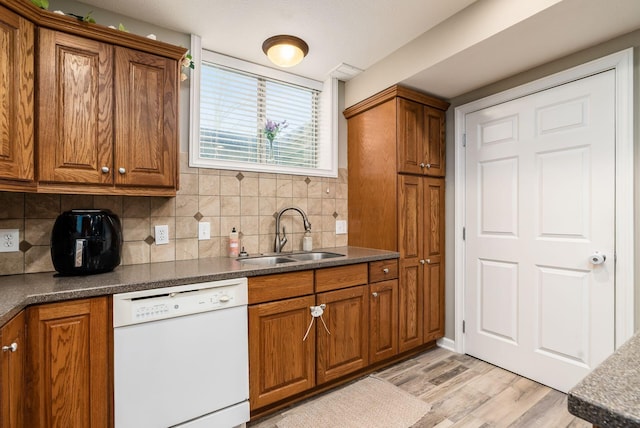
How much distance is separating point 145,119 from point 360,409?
7.01 feet

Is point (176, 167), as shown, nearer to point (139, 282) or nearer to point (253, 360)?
point (139, 282)

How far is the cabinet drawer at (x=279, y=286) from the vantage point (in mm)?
1749

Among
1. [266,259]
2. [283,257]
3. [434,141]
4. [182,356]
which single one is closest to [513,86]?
[434,141]

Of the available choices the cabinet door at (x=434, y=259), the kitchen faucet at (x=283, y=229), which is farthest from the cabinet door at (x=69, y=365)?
the cabinet door at (x=434, y=259)

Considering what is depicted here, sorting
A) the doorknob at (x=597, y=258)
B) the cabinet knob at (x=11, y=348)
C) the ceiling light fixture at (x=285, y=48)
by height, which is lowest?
the cabinet knob at (x=11, y=348)

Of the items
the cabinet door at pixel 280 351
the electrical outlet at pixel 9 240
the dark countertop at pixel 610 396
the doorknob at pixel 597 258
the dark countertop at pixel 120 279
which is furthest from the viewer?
the doorknob at pixel 597 258

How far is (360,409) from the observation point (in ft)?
6.21

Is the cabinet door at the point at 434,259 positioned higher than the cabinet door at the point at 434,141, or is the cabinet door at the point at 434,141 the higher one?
the cabinet door at the point at 434,141

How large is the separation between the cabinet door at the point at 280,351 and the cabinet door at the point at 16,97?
130 centimetres

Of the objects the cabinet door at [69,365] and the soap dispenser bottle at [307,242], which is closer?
the cabinet door at [69,365]

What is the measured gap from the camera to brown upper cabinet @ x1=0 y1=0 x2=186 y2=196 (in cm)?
143

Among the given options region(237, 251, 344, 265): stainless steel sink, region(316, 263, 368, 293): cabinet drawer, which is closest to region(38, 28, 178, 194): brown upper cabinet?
region(237, 251, 344, 265): stainless steel sink

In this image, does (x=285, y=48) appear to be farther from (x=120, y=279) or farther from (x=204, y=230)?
(x=120, y=279)

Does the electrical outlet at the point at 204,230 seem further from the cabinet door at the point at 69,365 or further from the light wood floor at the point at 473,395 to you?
the light wood floor at the point at 473,395
